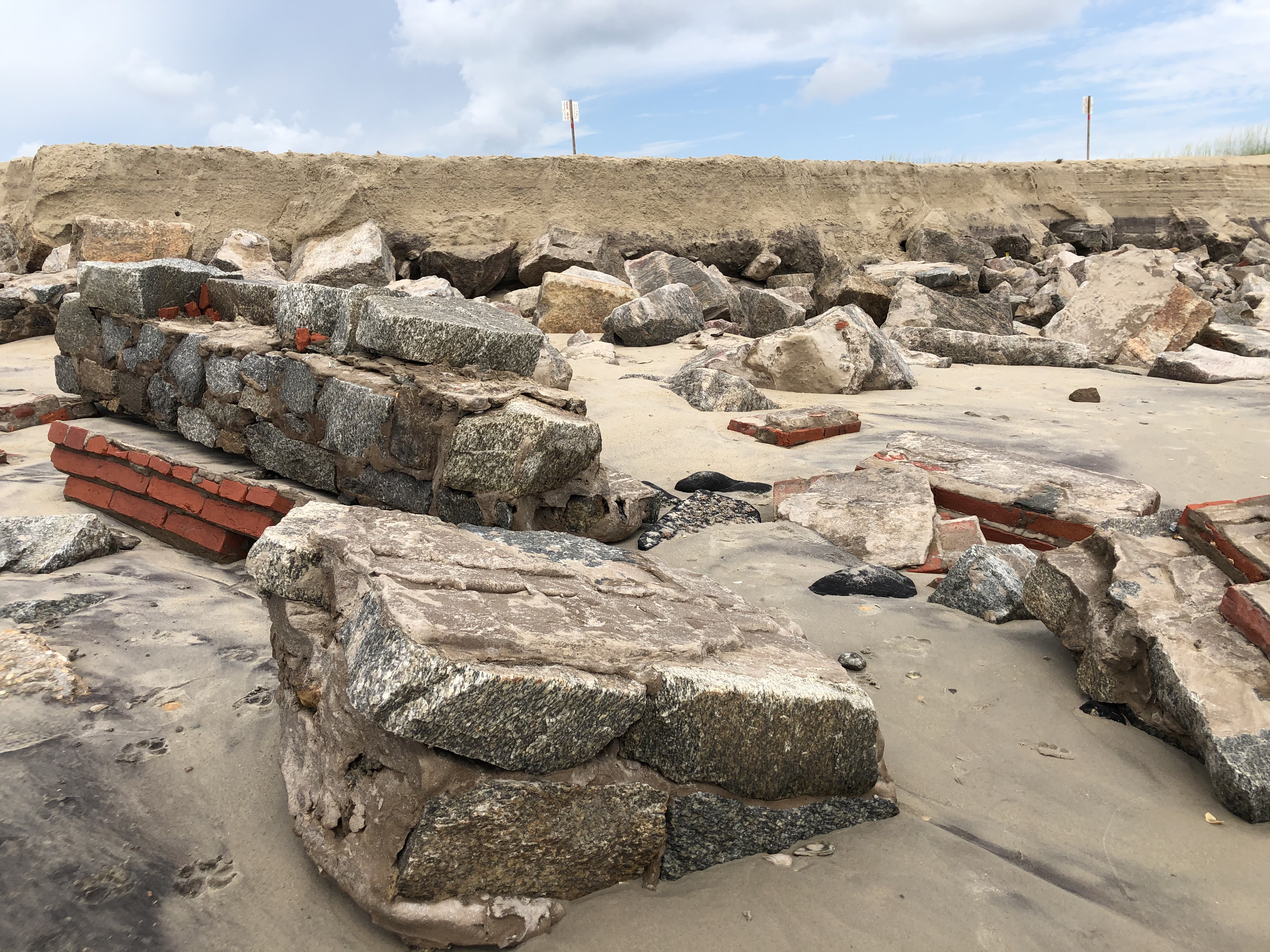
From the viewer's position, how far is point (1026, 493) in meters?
4.07

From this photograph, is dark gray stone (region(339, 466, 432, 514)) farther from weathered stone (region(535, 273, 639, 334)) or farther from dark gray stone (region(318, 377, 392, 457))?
weathered stone (region(535, 273, 639, 334))

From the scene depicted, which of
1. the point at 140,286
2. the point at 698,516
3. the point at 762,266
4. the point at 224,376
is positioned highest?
the point at 762,266

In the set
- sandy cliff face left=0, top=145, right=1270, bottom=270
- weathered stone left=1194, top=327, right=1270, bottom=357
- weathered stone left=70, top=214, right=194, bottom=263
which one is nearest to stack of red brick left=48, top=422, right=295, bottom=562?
weathered stone left=70, top=214, right=194, bottom=263

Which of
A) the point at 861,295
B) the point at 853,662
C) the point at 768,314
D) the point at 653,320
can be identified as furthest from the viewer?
the point at 861,295

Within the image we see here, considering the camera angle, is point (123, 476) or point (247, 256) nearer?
point (123, 476)

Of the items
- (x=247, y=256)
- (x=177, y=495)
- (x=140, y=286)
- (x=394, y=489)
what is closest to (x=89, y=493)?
(x=177, y=495)

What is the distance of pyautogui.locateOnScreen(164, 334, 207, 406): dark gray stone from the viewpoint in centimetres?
438

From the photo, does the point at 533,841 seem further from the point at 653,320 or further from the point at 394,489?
the point at 653,320

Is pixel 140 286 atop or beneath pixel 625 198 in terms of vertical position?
beneath

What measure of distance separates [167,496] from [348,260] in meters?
7.07

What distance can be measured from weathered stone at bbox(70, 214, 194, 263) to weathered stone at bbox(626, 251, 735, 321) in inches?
203

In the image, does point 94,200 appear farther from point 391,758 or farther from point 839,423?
point 391,758

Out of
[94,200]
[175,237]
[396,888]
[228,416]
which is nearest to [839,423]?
[228,416]

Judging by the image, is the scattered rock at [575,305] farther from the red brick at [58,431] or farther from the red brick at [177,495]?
the red brick at [177,495]
